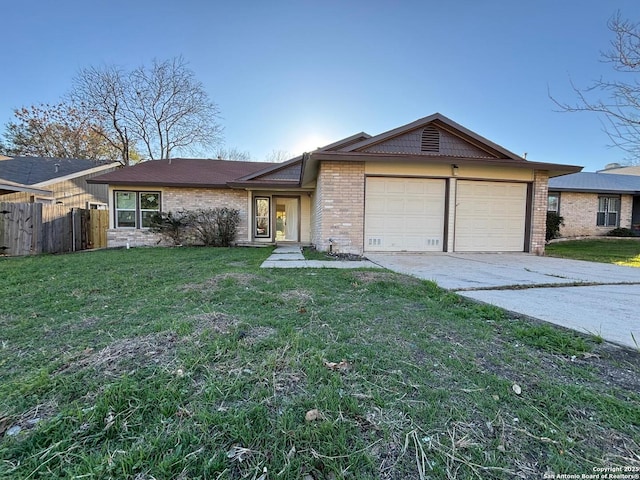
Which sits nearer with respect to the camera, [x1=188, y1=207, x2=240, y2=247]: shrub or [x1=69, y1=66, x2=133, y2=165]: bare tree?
[x1=188, y1=207, x2=240, y2=247]: shrub

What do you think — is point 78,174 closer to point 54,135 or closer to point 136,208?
point 136,208

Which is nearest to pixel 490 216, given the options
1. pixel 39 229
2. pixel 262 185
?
pixel 262 185

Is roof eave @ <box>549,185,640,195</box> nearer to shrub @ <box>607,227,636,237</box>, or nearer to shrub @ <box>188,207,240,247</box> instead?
shrub @ <box>607,227,636,237</box>

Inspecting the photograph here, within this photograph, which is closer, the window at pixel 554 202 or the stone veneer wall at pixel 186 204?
the stone veneer wall at pixel 186 204

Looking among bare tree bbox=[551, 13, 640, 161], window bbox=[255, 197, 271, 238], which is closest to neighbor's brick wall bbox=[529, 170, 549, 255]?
bare tree bbox=[551, 13, 640, 161]

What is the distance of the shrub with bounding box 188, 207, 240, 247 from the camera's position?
12.6 m

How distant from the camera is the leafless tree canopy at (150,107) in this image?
66.5 ft

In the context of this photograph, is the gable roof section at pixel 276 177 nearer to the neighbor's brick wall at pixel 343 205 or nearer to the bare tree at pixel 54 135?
the neighbor's brick wall at pixel 343 205

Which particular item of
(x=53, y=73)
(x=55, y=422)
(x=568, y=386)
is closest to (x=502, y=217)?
(x=568, y=386)

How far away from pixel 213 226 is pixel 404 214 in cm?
790

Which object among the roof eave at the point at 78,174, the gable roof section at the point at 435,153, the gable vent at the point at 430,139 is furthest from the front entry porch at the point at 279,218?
the roof eave at the point at 78,174

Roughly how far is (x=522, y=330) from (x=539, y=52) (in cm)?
1129

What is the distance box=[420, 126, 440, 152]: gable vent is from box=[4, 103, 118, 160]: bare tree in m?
24.0

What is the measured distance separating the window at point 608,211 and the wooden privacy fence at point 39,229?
26355 millimetres
